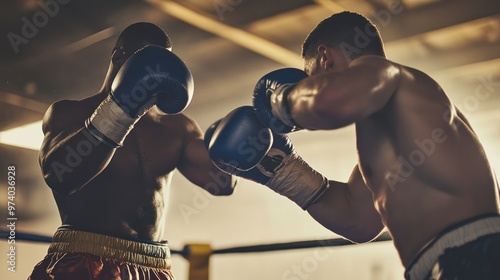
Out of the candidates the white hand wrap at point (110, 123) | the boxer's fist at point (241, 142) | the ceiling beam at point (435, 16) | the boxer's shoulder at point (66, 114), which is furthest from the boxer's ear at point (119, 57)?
the ceiling beam at point (435, 16)

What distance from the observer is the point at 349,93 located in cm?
129

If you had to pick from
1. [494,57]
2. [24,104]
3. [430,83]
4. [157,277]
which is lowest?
[157,277]

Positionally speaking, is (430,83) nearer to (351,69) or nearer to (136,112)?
(351,69)

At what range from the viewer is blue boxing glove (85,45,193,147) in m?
1.66

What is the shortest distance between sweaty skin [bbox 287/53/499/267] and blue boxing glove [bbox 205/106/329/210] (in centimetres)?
27

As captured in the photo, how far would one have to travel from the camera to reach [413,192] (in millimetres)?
1364

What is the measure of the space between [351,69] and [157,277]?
967 millimetres

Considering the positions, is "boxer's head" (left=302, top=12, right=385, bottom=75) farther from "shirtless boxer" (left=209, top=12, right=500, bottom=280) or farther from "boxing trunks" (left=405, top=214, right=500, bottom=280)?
"boxing trunks" (left=405, top=214, right=500, bottom=280)

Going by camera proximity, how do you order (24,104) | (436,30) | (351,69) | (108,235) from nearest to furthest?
(351,69), (108,235), (436,30), (24,104)

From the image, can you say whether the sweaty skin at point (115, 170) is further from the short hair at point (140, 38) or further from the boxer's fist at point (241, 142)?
the boxer's fist at point (241, 142)

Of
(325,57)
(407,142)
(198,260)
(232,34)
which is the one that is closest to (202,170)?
(198,260)

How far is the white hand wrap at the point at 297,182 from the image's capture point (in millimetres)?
1795

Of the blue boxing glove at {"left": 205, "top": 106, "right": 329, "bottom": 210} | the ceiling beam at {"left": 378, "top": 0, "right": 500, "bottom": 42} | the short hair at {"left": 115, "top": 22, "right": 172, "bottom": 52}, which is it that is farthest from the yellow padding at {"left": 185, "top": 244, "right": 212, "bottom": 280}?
the ceiling beam at {"left": 378, "top": 0, "right": 500, "bottom": 42}

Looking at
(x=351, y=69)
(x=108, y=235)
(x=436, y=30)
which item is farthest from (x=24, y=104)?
(x=351, y=69)
